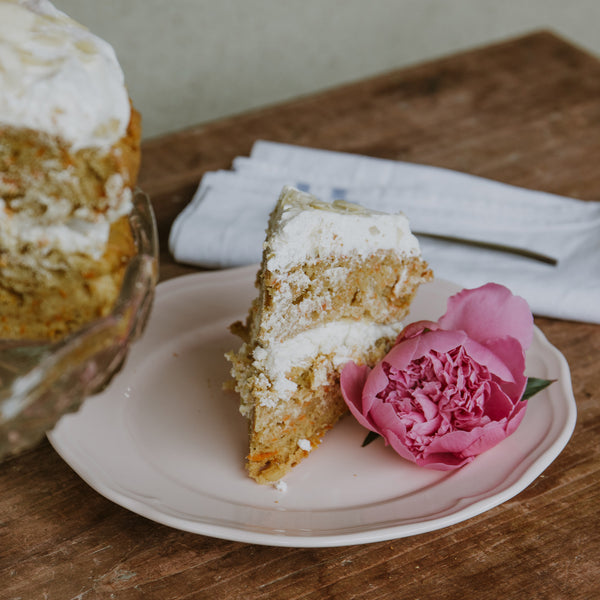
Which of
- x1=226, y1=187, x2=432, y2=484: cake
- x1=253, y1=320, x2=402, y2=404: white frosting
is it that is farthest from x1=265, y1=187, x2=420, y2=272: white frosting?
x1=253, y1=320, x2=402, y2=404: white frosting

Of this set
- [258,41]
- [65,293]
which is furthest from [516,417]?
[258,41]

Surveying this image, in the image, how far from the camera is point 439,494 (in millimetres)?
970

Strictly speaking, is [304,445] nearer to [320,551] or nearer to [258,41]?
[320,551]

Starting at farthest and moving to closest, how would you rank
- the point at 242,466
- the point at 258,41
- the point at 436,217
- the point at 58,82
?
the point at 258,41 → the point at 436,217 → the point at 242,466 → the point at 58,82

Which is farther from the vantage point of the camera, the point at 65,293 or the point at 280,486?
the point at 280,486

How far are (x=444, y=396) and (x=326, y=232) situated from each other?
0.24 meters

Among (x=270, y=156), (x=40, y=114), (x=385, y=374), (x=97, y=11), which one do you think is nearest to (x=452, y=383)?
(x=385, y=374)

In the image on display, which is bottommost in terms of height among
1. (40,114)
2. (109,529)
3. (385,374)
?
(109,529)

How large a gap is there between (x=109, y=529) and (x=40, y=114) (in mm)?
510

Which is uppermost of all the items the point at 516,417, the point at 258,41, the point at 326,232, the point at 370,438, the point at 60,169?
the point at 60,169

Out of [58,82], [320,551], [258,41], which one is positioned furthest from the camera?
[258,41]

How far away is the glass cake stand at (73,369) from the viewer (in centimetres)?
65

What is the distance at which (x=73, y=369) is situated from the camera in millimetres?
656

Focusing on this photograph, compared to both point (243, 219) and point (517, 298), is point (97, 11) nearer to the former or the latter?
point (243, 219)
